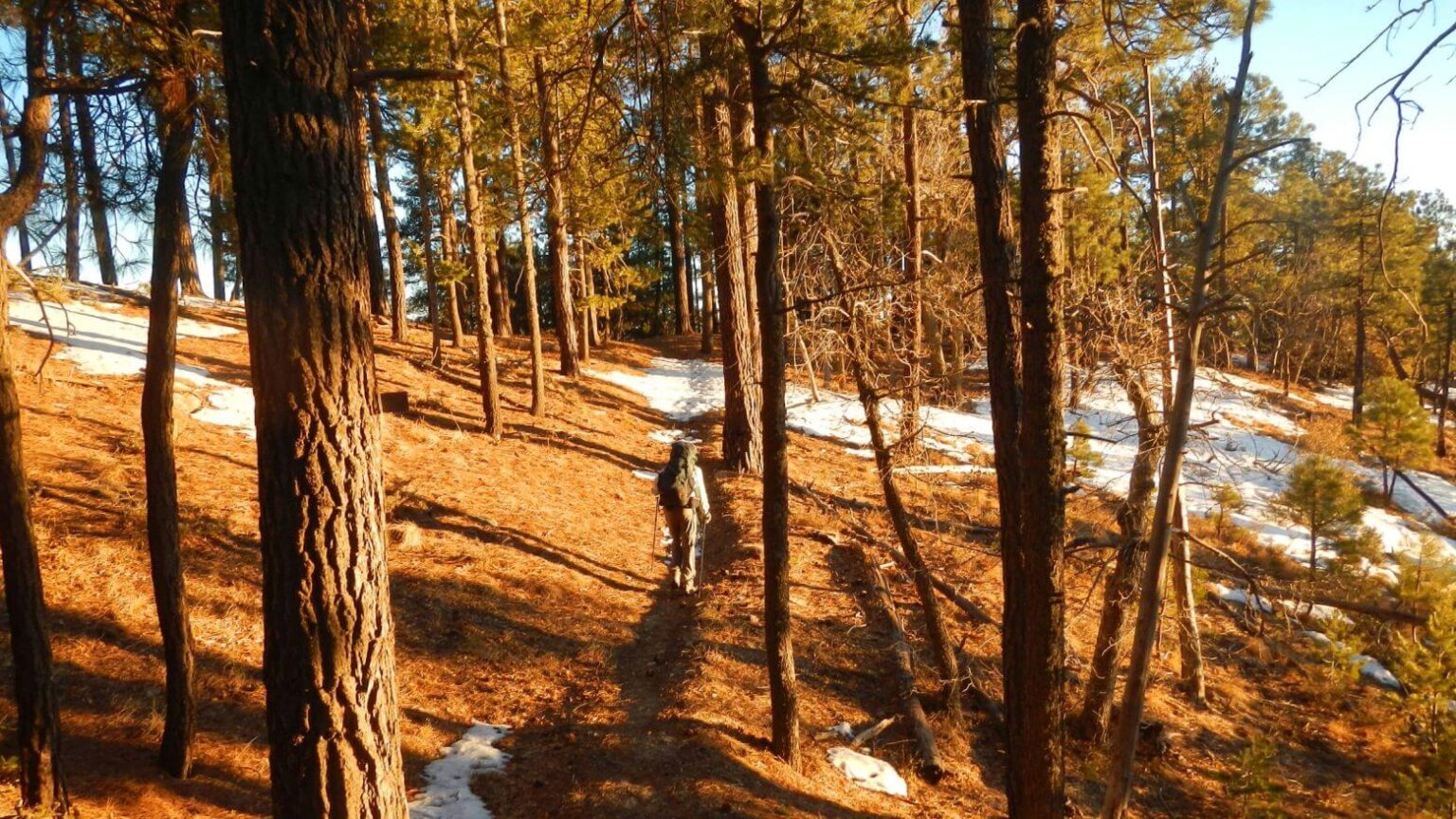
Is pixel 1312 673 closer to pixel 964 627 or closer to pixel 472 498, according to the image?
pixel 964 627

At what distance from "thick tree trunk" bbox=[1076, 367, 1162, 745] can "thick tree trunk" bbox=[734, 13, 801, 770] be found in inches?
140

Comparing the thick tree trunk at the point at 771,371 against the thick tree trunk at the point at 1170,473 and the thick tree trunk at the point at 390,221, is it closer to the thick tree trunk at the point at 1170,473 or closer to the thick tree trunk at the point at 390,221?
the thick tree trunk at the point at 1170,473

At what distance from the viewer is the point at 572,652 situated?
8.53 meters

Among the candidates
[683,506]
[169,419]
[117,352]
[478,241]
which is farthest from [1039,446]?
[117,352]

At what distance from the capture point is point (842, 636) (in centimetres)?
934

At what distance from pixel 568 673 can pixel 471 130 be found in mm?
9890

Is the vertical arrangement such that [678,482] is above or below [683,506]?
above

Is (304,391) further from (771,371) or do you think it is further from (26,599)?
(771,371)

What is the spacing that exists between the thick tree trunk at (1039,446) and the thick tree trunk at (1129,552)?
2.70m

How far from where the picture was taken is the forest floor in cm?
611

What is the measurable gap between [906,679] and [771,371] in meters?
4.16

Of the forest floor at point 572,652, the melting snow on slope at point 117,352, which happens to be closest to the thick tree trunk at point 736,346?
the forest floor at point 572,652

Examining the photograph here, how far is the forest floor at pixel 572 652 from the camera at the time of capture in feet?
20.1

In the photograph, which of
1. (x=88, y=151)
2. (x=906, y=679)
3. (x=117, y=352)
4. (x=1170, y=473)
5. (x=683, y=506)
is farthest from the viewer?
(x=117, y=352)
